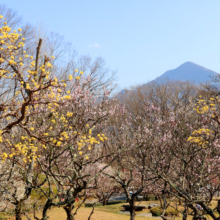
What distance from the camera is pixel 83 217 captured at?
36.7 ft

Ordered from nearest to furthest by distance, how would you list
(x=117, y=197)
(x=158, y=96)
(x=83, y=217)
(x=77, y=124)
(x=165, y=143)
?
(x=77, y=124) < (x=165, y=143) < (x=83, y=217) < (x=117, y=197) < (x=158, y=96)

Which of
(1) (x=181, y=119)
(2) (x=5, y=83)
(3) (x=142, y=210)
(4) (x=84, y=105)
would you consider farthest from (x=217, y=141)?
(2) (x=5, y=83)

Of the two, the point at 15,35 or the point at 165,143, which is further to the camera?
the point at 165,143

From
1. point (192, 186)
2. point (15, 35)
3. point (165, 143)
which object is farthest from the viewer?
point (165, 143)

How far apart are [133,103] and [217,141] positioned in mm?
26592

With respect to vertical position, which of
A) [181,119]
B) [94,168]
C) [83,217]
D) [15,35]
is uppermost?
[15,35]

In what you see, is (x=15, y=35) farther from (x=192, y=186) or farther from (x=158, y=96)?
(x=158, y=96)

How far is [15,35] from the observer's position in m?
4.88

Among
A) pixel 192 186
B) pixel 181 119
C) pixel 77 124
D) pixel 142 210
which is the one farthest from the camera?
pixel 142 210

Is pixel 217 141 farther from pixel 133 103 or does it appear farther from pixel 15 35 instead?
pixel 133 103

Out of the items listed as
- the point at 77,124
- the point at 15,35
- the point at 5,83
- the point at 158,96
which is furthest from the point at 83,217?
the point at 158,96

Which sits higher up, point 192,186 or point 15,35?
point 15,35

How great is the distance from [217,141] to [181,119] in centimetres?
164

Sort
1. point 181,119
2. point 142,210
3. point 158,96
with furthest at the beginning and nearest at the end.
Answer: point 158,96 → point 142,210 → point 181,119
